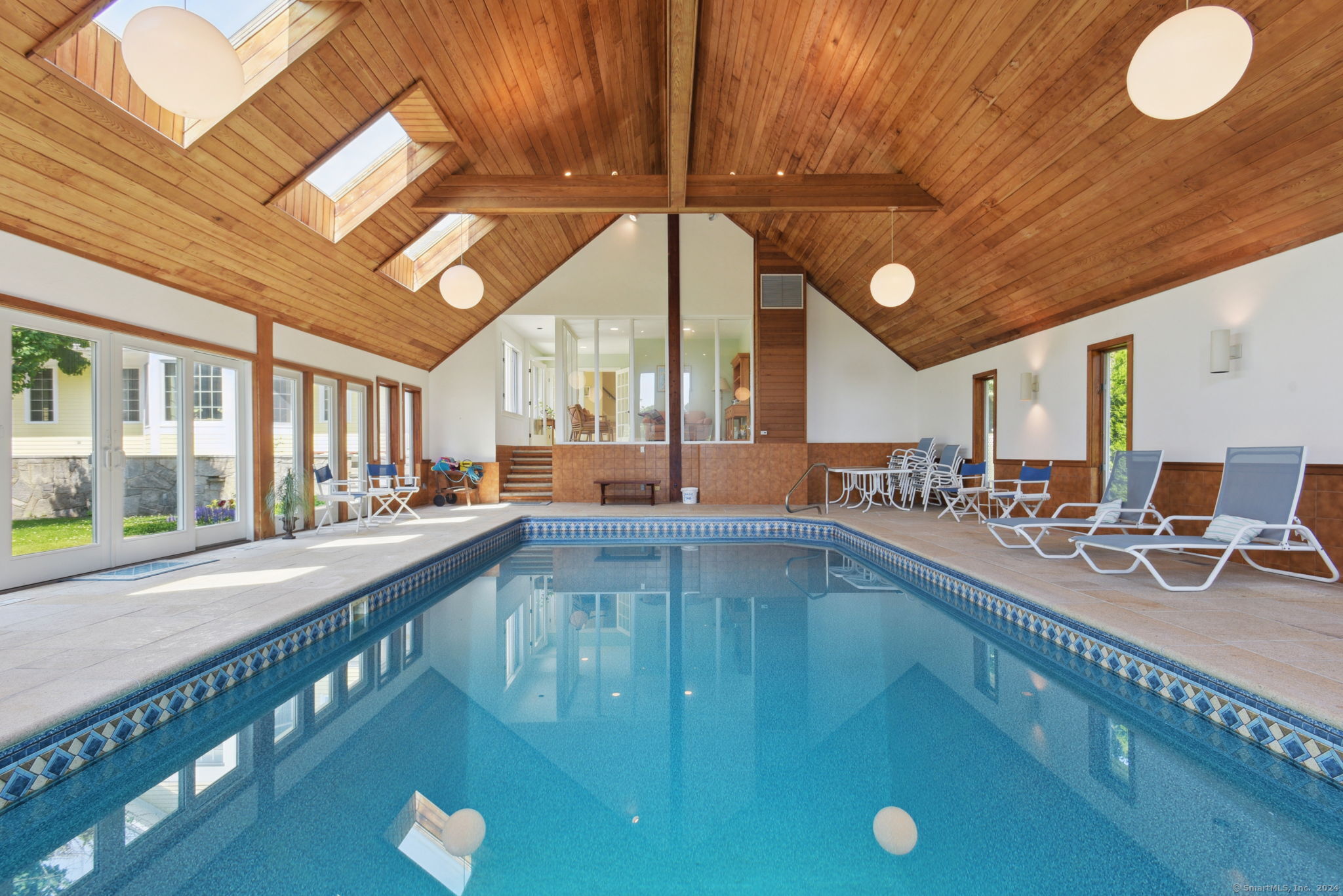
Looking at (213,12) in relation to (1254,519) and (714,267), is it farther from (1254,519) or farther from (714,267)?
(714,267)

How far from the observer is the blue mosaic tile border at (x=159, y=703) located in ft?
6.72

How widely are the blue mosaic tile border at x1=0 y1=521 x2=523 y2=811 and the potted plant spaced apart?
251 centimetres

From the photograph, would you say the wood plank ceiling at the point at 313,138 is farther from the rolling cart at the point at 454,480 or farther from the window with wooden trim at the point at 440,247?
the rolling cart at the point at 454,480

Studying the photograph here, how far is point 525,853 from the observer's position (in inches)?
71.7

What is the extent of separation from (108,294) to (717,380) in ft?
24.3

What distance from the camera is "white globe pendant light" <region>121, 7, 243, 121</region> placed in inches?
94.6

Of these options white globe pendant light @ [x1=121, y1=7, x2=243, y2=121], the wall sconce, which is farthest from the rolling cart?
the wall sconce

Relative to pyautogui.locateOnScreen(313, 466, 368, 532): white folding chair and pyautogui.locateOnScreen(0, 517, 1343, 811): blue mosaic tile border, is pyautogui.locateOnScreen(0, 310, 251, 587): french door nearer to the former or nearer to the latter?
pyautogui.locateOnScreen(313, 466, 368, 532): white folding chair

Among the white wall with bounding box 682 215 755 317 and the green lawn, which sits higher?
the white wall with bounding box 682 215 755 317

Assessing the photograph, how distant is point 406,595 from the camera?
484 cm

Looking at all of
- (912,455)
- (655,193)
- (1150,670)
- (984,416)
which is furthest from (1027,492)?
(655,193)

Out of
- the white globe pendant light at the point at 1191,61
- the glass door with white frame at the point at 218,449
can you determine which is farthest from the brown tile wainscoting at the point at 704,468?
the white globe pendant light at the point at 1191,61

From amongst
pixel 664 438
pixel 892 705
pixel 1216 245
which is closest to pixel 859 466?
pixel 664 438

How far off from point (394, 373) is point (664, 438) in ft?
13.4
